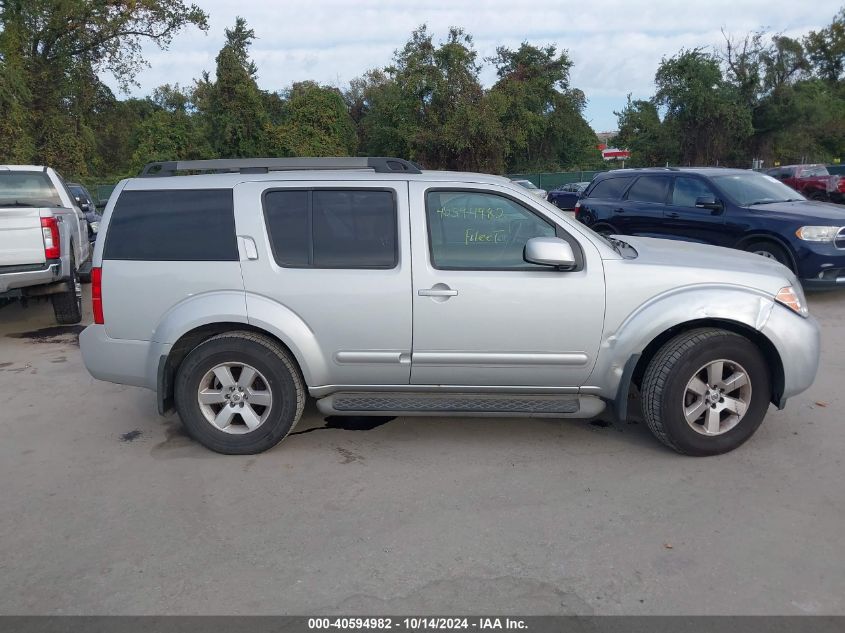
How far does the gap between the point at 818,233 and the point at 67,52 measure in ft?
113

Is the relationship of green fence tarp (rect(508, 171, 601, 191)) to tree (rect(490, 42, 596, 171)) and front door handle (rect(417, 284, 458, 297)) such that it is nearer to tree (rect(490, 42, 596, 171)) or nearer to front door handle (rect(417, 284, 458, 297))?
tree (rect(490, 42, 596, 171))

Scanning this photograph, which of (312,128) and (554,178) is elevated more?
(312,128)

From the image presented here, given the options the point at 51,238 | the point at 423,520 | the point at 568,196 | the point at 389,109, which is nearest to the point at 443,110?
the point at 389,109

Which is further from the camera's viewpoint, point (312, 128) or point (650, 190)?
point (312, 128)

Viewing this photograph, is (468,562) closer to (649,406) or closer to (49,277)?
(649,406)

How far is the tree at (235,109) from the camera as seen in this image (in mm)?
37375

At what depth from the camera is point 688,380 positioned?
14.6 feet

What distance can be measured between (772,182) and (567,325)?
759 centimetres

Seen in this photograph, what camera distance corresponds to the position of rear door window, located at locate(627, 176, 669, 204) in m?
10.5

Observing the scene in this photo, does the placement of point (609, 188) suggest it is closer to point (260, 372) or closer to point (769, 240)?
point (769, 240)

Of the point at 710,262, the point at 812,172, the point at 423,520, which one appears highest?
the point at 812,172

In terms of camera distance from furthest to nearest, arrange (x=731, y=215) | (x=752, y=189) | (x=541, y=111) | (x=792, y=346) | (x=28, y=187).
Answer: (x=541, y=111)
(x=28, y=187)
(x=752, y=189)
(x=731, y=215)
(x=792, y=346)

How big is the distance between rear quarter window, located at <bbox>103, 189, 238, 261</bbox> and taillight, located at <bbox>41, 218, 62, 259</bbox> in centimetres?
366
